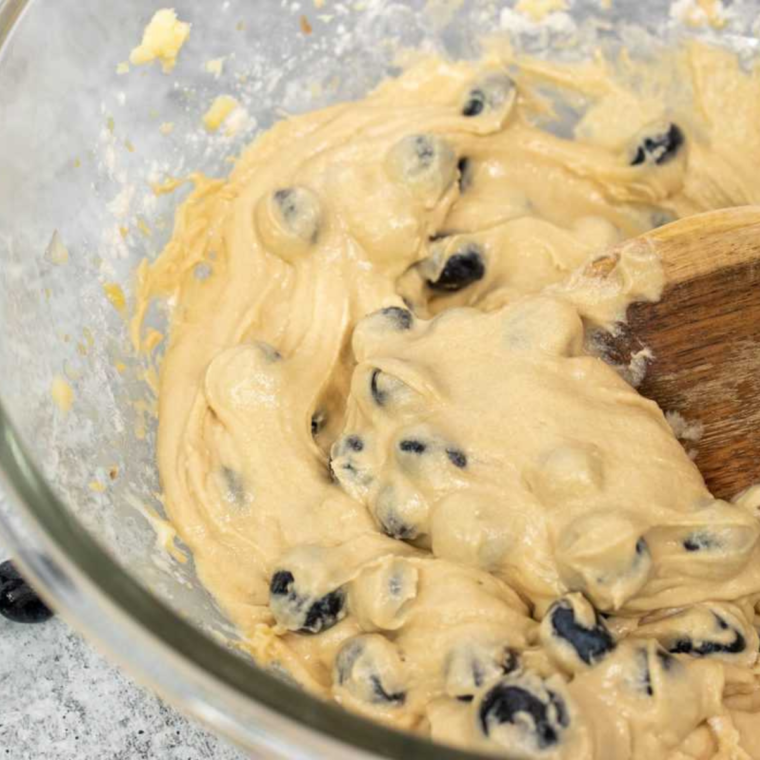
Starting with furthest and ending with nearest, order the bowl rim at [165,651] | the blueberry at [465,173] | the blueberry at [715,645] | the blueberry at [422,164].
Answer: the blueberry at [465,173] → the blueberry at [422,164] → the blueberry at [715,645] → the bowl rim at [165,651]

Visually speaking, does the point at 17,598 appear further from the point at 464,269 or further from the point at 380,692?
the point at 464,269

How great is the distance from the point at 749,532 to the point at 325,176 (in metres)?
0.93

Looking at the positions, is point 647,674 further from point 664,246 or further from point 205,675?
point 664,246

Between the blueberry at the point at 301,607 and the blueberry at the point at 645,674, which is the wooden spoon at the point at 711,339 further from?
the blueberry at the point at 301,607

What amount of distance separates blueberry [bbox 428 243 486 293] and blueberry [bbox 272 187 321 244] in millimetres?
241

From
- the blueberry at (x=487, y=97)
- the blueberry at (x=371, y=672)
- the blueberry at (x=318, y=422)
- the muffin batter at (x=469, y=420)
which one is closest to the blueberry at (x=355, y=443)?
the muffin batter at (x=469, y=420)

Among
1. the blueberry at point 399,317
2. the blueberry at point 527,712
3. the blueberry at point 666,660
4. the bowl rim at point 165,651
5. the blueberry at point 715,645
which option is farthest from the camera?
the blueberry at point 399,317

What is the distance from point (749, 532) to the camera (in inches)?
55.4

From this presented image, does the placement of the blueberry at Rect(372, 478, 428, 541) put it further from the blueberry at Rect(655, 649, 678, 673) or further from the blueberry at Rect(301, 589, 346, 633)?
the blueberry at Rect(655, 649, 678, 673)

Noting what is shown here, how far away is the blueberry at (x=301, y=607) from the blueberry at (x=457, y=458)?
0.24 metres

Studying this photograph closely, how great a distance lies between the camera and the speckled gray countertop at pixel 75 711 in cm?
159

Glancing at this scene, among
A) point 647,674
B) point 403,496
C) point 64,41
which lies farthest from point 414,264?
point 647,674

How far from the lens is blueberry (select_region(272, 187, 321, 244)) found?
1.73 metres

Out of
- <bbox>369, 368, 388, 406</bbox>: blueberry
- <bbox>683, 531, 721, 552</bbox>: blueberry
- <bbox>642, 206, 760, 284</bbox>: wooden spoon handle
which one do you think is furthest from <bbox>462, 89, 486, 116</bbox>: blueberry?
<bbox>683, 531, 721, 552</bbox>: blueberry
